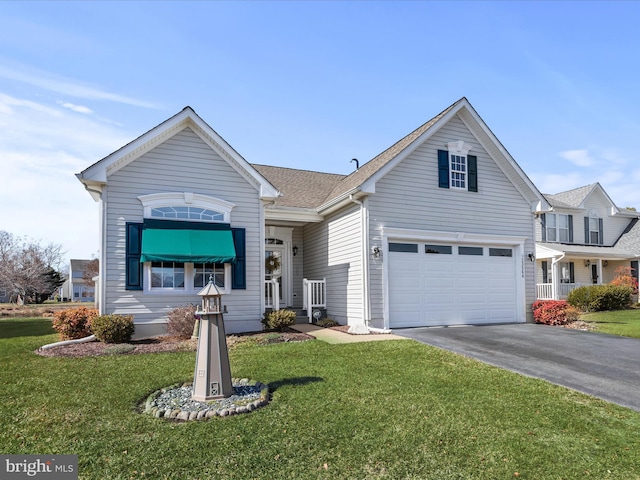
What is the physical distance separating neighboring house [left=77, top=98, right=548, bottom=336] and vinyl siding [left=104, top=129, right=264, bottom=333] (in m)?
0.03

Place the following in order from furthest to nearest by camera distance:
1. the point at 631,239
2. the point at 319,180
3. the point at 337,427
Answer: the point at 631,239
the point at 319,180
the point at 337,427

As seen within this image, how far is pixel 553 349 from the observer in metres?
9.34

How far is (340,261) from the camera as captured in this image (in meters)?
13.9

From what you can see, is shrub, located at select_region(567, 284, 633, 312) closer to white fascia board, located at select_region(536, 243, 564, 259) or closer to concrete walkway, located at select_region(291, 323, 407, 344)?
white fascia board, located at select_region(536, 243, 564, 259)

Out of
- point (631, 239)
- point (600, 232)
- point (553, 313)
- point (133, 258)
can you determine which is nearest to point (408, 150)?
point (553, 313)

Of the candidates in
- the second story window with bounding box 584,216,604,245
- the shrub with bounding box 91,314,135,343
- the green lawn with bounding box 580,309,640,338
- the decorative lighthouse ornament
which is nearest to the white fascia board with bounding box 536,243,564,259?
the green lawn with bounding box 580,309,640,338

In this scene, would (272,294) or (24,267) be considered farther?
(24,267)

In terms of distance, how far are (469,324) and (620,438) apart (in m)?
9.31

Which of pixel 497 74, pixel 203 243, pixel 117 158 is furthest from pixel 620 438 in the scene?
pixel 117 158

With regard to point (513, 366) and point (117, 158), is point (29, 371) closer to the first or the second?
point (117, 158)

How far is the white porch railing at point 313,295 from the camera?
14609mm

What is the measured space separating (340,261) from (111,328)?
7151 mm

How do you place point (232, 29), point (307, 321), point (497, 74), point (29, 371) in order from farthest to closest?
point (307, 321)
point (497, 74)
point (232, 29)
point (29, 371)

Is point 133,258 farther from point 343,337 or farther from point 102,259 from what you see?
point 343,337
